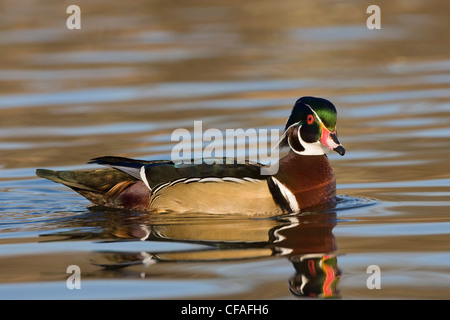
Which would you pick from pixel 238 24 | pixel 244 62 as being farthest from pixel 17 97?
pixel 238 24

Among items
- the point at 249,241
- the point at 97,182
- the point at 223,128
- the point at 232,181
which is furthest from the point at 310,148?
the point at 223,128

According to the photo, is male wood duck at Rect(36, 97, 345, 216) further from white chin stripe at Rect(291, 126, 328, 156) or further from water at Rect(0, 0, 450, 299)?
water at Rect(0, 0, 450, 299)

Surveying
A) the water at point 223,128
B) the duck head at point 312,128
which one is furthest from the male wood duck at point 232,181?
the water at point 223,128

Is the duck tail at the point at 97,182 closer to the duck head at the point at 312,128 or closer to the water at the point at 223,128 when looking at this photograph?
the water at the point at 223,128

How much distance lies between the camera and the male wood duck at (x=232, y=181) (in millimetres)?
9164

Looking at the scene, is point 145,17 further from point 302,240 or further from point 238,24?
point 302,240

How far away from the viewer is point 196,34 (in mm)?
20000

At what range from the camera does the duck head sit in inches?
369

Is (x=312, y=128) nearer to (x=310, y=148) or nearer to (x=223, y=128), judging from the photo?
(x=310, y=148)

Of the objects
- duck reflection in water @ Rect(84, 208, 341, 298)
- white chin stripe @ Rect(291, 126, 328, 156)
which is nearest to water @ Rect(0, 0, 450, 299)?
duck reflection in water @ Rect(84, 208, 341, 298)

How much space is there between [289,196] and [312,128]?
0.72 m

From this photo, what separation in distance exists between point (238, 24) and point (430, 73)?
5.86 metres

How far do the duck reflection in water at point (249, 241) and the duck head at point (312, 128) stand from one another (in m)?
0.71

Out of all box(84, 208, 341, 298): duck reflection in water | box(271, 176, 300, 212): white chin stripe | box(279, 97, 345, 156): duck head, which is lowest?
box(84, 208, 341, 298): duck reflection in water
